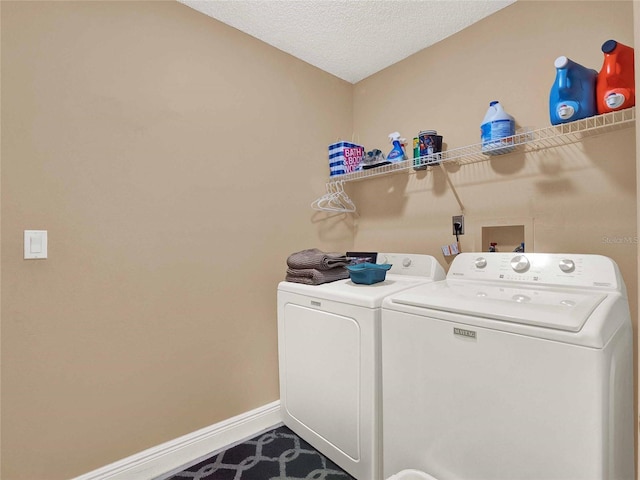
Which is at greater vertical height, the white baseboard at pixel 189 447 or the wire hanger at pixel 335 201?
the wire hanger at pixel 335 201

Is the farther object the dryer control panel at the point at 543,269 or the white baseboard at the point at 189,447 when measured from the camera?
the white baseboard at the point at 189,447

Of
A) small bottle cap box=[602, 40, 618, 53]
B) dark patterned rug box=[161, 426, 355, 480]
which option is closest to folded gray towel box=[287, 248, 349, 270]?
dark patterned rug box=[161, 426, 355, 480]

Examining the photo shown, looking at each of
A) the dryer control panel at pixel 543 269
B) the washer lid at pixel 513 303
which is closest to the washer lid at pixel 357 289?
the washer lid at pixel 513 303

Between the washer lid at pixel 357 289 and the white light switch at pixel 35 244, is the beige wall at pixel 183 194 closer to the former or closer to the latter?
the white light switch at pixel 35 244

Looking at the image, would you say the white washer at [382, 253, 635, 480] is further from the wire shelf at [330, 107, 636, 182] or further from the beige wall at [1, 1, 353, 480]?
the beige wall at [1, 1, 353, 480]

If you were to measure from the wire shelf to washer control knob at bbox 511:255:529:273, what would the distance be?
0.54 meters

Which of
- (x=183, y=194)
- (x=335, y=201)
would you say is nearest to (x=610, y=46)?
(x=335, y=201)

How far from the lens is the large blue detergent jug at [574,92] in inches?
52.7

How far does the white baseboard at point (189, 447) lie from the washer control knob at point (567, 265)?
1735 millimetres

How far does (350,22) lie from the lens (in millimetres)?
1890

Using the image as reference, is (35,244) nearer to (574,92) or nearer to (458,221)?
(458,221)

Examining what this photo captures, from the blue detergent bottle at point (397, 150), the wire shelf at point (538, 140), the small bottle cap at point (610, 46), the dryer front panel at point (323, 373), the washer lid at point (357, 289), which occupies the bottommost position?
the dryer front panel at point (323, 373)

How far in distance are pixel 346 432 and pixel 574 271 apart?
121 centimetres

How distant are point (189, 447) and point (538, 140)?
2.34 m
